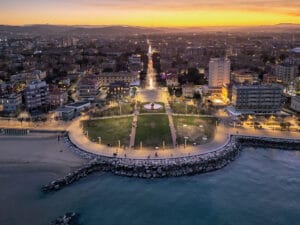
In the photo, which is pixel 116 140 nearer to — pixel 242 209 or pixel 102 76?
pixel 242 209

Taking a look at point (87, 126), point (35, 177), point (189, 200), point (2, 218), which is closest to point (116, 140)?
point (87, 126)

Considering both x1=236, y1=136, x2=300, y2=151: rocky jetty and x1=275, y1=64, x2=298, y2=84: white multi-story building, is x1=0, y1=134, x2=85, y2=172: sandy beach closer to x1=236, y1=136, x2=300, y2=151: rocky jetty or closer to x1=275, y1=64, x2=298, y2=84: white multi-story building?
x1=236, y1=136, x2=300, y2=151: rocky jetty

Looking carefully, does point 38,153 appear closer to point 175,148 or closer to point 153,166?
point 153,166

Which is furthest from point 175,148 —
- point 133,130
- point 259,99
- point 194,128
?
point 259,99

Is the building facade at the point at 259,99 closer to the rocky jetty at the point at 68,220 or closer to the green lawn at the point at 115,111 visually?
the green lawn at the point at 115,111

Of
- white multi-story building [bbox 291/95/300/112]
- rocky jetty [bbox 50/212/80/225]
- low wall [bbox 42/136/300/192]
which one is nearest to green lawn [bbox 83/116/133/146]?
low wall [bbox 42/136/300/192]

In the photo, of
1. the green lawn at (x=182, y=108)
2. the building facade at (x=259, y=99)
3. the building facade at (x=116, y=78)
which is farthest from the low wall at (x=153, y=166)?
the building facade at (x=116, y=78)
